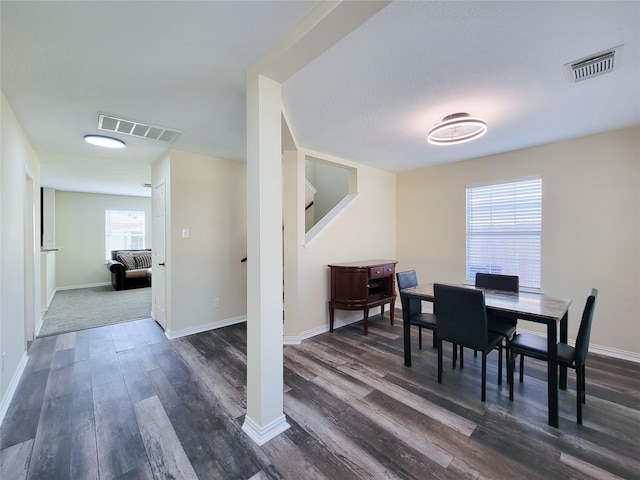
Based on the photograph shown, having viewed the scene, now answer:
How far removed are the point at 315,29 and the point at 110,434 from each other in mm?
2755

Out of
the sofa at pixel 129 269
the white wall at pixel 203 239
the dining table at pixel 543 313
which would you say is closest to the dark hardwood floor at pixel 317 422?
the dining table at pixel 543 313

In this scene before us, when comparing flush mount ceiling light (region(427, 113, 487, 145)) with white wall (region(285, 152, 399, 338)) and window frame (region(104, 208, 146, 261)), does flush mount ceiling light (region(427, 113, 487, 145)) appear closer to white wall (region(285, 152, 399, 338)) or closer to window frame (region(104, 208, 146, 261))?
white wall (region(285, 152, 399, 338))

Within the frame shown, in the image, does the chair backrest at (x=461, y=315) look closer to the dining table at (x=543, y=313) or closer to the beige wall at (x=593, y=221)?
the dining table at (x=543, y=313)

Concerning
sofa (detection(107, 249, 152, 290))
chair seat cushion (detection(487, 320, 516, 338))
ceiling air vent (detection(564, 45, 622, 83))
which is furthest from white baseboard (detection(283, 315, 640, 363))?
sofa (detection(107, 249, 152, 290))

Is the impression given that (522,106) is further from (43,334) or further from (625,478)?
(43,334)

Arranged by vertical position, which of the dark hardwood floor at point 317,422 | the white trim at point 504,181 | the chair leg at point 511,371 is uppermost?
the white trim at point 504,181

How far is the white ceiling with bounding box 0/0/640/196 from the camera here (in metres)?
1.35

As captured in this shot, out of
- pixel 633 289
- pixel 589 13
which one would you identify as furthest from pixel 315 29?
pixel 633 289

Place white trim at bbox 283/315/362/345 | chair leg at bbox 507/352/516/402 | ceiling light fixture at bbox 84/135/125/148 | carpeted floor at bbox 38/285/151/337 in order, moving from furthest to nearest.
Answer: carpeted floor at bbox 38/285/151/337, white trim at bbox 283/315/362/345, ceiling light fixture at bbox 84/135/125/148, chair leg at bbox 507/352/516/402

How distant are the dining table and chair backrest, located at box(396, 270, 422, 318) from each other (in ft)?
0.07

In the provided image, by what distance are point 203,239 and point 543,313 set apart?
12.3 feet

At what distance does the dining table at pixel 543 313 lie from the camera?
1.88 m

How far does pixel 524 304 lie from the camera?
223cm

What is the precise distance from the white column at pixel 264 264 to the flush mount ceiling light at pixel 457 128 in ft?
4.77
